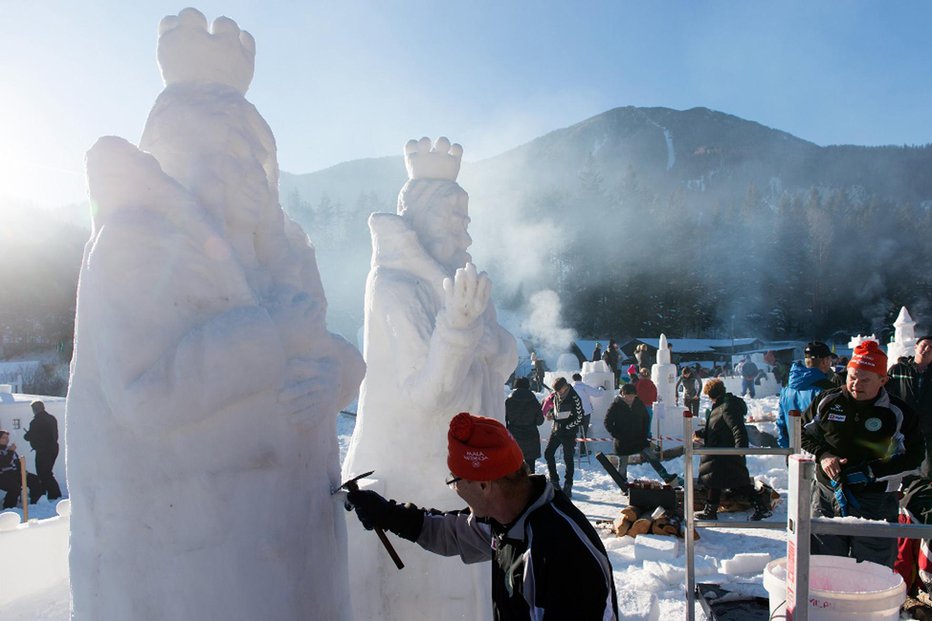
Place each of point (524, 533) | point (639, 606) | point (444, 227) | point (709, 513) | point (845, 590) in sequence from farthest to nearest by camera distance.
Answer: point (709, 513)
point (639, 606)
point (444, 227)
point (845, 590)
point (524, 533)

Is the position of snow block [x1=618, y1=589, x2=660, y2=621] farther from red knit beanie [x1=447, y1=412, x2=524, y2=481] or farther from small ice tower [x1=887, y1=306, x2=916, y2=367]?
small ice tower [x1=887, y1=306, x2=916, y2=367]

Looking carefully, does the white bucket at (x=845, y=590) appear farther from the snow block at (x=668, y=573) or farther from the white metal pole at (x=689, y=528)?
the snow block at (x=668, y=573)

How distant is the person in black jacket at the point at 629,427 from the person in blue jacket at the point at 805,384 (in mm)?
2444

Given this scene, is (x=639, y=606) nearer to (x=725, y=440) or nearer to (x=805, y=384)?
(x=805, y=384)

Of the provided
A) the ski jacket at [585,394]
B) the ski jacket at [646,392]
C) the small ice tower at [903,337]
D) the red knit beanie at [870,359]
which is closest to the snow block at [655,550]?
the red knit beanie at [870,359]

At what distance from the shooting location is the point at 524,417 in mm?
8039

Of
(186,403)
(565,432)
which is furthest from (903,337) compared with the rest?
(186,403)

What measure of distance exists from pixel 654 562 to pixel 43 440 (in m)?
7.74

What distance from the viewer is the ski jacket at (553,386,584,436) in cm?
842

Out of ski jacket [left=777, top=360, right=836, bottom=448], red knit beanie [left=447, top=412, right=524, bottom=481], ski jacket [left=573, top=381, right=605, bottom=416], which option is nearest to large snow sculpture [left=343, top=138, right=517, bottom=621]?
red knit beanie [left=447, top=412, right=524, bottom=481]

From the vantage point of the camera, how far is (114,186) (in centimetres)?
180

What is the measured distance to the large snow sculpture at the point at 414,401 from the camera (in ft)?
10.0

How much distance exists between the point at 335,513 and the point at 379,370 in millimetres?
1166

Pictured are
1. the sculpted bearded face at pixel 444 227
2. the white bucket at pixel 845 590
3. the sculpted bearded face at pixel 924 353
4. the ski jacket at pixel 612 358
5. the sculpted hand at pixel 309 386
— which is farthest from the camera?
the ski jacket at pixel 612 358
